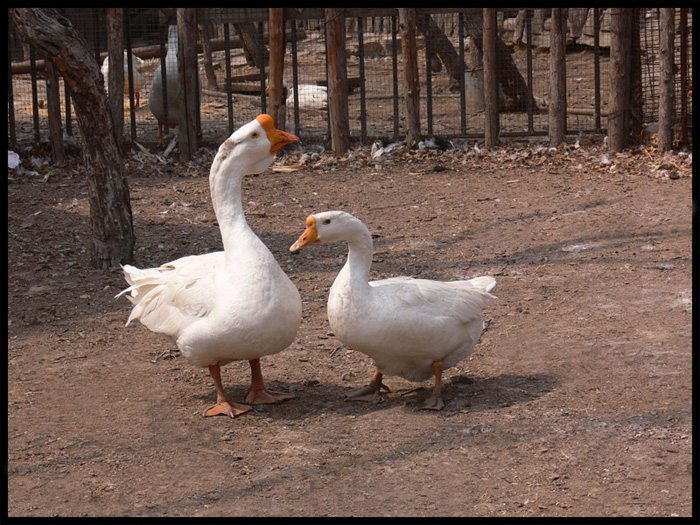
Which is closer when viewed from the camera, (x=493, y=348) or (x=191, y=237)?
(x=493, y=348)

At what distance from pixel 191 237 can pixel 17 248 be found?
61.9 inches

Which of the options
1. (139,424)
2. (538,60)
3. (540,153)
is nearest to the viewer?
(139,424)

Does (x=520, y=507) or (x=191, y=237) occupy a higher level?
(x=191, y=237)

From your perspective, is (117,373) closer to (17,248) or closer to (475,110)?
(17,248)

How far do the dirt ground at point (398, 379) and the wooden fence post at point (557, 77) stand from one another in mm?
1387

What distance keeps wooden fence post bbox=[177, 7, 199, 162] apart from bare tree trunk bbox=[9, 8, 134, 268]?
4.03 metres

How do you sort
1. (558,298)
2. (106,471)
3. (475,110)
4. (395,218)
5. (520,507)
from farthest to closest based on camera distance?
(475,110)
(395,218)
(558,298)
(106,471)
(520,507)

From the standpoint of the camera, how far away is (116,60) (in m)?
10.5

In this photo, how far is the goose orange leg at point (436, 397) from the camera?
462 centimetres

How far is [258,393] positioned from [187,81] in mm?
7012

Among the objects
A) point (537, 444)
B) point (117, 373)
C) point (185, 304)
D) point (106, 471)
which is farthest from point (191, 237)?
point (537, 444)

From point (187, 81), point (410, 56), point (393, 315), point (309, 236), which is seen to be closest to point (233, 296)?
point (309, 236)

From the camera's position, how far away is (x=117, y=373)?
209 inches

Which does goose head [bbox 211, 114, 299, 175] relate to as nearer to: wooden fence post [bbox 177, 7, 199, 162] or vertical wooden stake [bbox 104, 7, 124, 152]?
vertical wooden stake [bbox 104, 7, 124, 152]
